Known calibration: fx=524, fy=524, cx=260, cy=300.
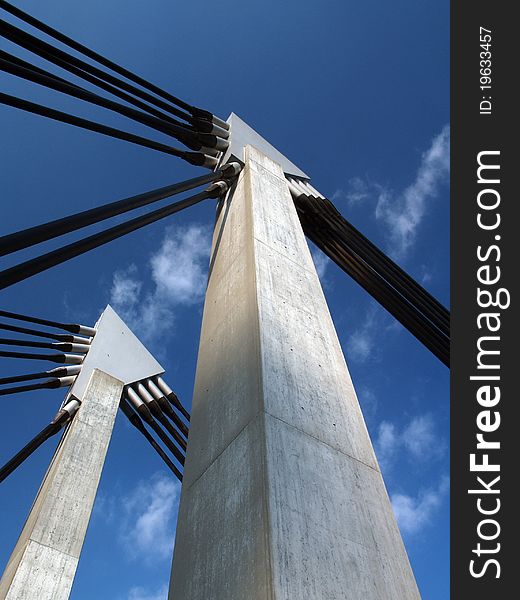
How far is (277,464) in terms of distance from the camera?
7.52 feet

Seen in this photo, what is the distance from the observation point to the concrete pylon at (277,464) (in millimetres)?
2025

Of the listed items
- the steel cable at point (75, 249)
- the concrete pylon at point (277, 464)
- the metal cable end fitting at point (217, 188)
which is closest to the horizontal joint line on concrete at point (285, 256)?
the concrete pylon at point (277, 464)

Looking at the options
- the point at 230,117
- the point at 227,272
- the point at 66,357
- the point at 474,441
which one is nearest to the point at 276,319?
the point at 227,272

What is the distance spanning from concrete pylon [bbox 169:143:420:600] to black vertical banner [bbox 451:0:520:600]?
395 millimetres

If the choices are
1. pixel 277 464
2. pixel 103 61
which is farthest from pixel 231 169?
pixel 277 464

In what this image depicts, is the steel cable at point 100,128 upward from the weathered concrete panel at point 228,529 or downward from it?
upward

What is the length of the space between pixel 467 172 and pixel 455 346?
147cm

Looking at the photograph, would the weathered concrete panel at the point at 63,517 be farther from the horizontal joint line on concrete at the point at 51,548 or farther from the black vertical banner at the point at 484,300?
the black vertical banner at the point at 484,300

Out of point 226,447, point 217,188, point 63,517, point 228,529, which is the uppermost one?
point 217,188

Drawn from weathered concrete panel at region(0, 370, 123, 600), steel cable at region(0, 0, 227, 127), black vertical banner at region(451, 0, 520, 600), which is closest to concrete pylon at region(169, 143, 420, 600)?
black vertical banner at region(451, 0, 520, 600)

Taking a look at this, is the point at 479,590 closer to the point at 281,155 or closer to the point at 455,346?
the point at 455,346

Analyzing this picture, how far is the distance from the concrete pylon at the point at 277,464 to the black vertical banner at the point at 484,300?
0.39 metres

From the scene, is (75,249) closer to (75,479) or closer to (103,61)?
(103,61)

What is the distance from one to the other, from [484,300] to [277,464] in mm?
1836
